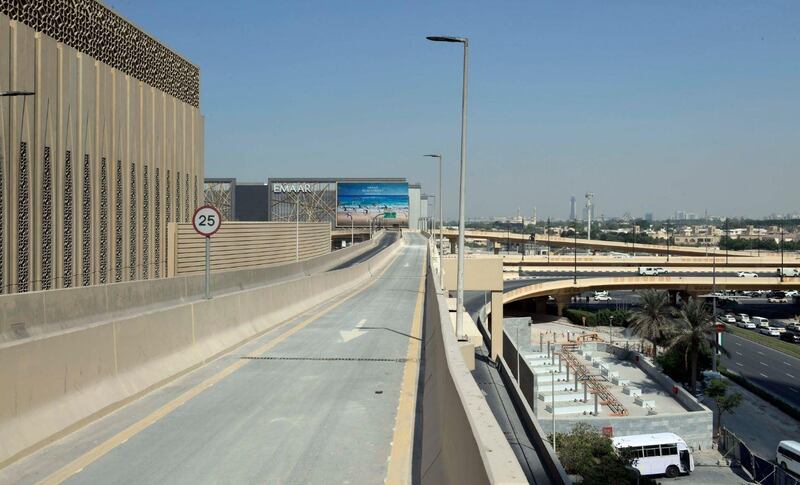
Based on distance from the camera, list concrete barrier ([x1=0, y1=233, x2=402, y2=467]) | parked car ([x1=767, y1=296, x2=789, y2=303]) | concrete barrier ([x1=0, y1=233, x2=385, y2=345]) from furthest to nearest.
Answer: parked car ([x1=767, y1=296, x2=789, y2=303]) → concrete barrier ([x1=0, y1=233, x2=385, y2=345]) → concrete barrier ([x1=0, y1=233, x2=402, y2=467])

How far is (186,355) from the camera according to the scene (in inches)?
578

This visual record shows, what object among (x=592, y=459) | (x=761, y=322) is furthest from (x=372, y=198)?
(x=592, y=459)

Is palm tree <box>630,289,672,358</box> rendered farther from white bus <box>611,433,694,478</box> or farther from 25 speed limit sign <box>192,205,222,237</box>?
25 speed limit sign <box>192,205,222,237</box>

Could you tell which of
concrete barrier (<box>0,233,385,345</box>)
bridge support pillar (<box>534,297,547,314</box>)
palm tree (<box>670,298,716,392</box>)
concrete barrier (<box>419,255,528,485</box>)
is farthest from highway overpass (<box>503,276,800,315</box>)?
concrete barrier (<box>419,255,528,485</box>)

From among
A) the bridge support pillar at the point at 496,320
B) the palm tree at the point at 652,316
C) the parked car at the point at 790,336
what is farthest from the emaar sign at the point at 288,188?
the bridge support pillar at the point at 496,320

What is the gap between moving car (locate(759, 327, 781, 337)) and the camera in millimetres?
81750

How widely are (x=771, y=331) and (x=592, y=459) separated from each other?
202 feet

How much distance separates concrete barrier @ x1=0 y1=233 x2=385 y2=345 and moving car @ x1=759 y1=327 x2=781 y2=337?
65883mm

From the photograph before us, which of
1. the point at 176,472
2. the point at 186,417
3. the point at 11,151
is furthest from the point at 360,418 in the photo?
the point at 11,151

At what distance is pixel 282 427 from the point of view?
10156mm

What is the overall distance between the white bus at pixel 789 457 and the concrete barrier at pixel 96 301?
2526 centimetres

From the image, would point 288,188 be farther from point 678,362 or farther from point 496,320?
point 496,320

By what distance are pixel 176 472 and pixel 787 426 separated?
44.7 meters

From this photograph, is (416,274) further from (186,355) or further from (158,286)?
(186,355)
